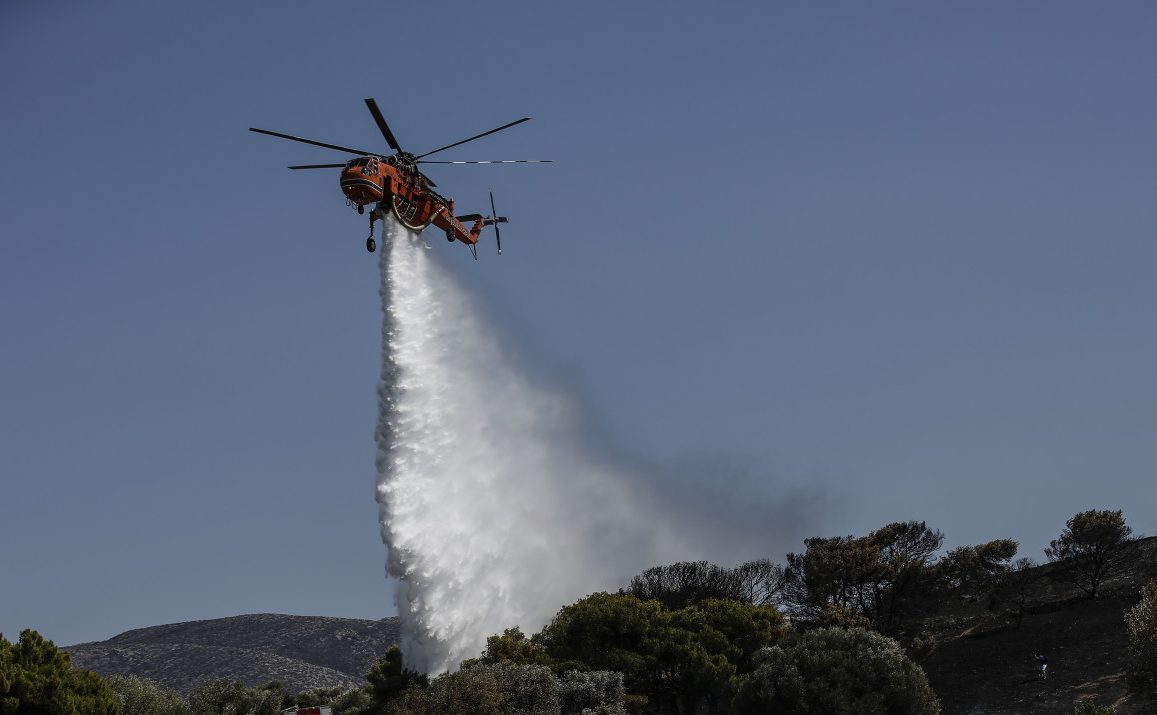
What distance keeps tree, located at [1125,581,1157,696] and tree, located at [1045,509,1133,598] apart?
34080 millimetres

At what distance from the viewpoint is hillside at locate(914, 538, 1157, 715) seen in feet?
206

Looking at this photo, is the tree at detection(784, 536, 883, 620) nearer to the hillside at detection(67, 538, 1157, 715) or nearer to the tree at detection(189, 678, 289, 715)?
the hillside at detection(67, 538, 1157, 715)

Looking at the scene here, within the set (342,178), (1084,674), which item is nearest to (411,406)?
(342,178)

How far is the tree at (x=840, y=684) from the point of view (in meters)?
52.8

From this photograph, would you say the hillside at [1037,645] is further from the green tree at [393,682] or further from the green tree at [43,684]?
the green tree at [43,684]

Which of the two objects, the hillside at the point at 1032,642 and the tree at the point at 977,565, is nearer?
the hillside at the point at 1032,642

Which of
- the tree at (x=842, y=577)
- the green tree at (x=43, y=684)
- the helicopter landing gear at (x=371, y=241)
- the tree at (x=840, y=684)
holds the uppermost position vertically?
the helicopter landing gear at (x=371, y=241)

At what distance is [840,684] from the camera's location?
2089 inches

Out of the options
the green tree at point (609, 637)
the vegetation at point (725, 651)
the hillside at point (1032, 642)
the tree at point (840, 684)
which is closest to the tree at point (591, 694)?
the vegetation at point (725, 651)

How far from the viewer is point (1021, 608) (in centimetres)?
7981

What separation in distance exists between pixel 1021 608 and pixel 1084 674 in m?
15.3

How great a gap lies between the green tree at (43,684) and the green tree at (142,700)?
13.2m

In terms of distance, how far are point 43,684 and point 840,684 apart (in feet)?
126

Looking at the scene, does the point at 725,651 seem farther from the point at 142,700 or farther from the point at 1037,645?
the point at 142,700
